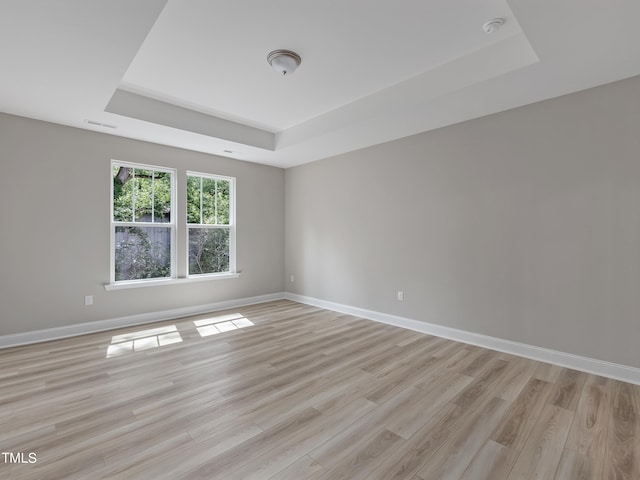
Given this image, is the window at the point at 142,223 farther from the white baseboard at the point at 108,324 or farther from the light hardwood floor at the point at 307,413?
the light hardwood floor at the point at 307,413

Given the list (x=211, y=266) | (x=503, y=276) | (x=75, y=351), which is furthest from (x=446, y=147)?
(x=75, y=351)

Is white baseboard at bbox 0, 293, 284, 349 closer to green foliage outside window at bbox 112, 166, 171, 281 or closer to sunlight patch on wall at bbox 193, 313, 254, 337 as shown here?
sunlight patch on wall at bbox 193, 313, 254, 337

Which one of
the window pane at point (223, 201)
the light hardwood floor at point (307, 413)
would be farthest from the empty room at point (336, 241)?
the window pane at point (223, 201)

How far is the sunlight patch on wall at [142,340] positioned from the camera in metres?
3.38

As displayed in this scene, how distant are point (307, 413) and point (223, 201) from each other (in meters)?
3.99

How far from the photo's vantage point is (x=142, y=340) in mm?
3652

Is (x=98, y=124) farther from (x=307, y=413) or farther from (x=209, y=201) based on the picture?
(x=307, y=413)

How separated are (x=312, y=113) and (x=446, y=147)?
1.74 m

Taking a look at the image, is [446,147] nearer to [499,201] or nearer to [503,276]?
[499,201]

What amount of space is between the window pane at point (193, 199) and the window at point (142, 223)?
253 mm

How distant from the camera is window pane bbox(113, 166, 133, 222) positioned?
13.8 ft

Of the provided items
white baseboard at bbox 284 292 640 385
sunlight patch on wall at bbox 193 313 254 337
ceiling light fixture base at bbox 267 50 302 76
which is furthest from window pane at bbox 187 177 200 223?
white baseboard at bbox 284 292 640 385

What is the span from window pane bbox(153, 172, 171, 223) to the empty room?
1.2 inches

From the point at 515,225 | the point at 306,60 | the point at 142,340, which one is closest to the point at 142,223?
the point at 142,340
